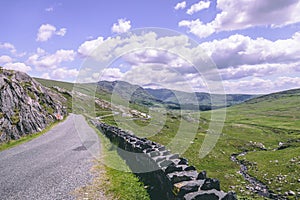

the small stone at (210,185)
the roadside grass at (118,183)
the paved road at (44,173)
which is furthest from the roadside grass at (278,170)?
the small stone at (210,185)

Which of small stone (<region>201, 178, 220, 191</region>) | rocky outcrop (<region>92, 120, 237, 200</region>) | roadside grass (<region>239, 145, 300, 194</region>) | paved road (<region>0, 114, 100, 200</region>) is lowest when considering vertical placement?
roadside grass (<region>239, 145, 300, 194</region>)

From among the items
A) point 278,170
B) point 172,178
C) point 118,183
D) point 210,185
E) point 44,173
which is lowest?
point 278,170

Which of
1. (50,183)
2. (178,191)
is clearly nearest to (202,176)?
(178,191)

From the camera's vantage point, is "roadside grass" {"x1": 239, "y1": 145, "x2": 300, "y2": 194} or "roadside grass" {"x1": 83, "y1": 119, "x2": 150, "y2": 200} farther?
"roadside grass" {"x1": 239, "y1": 145, "x2": 300, "y2": 194}

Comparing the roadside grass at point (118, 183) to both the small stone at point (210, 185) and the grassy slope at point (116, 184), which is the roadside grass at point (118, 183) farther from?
the small stone at point (210, 185)

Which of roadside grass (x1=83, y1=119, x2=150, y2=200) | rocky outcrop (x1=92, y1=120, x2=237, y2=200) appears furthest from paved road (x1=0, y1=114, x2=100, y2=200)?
rocky outcrop (x1=92, y1=120, x2=237, y2=200)

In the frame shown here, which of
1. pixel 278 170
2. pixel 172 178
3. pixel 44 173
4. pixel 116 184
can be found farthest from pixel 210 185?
pixel 278 170

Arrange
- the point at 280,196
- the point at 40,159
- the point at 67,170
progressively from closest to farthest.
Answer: the point at 67,170 → the point at 40,159 → the point at 280,196

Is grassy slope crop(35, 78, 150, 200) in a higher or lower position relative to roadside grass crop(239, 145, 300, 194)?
higher

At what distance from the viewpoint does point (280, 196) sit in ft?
112

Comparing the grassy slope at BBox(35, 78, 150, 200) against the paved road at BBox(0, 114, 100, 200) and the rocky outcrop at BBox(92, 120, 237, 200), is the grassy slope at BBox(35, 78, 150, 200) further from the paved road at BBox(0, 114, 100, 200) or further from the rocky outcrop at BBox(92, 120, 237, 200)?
the paved road at BBox(0, 114, 100, 200)

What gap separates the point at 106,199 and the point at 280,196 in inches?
1093

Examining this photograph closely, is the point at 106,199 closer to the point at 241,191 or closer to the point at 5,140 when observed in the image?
the point at 241,191

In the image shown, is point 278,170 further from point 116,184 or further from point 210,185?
point 210,185
